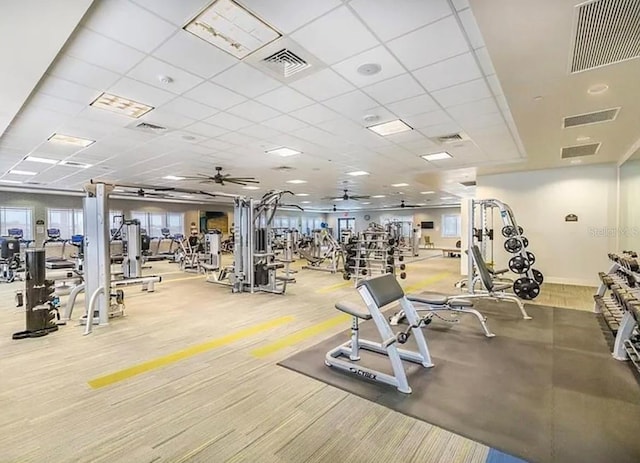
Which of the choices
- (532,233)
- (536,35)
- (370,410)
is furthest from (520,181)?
(370,410)

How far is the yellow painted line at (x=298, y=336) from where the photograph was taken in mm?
3430

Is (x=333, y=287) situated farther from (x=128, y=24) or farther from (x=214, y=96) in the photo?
(x=128, y=24)

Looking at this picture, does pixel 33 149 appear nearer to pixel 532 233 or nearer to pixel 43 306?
pixel 43 306

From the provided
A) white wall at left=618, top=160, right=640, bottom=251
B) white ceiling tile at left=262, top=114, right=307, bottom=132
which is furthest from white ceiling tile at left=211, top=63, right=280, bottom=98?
white wall at left=618, top=160, right=640, bottom=251

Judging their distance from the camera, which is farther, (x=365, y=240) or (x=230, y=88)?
(x=365, y=240)

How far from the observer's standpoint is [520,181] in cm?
786

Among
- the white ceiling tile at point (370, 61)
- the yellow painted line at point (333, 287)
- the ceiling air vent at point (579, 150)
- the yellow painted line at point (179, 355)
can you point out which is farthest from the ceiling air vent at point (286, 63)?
the ceiling air vent at point (579, 150)

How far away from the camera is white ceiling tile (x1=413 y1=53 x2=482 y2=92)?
3.03 meters

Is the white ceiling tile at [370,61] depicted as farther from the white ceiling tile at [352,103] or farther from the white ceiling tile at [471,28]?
the white ceiling tile at [471,28]

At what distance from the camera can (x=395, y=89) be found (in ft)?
11.9

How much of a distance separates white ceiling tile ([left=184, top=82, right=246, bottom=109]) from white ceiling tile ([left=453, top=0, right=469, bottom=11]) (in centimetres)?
245

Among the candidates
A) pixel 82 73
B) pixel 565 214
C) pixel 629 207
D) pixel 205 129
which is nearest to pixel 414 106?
pixel 205 129

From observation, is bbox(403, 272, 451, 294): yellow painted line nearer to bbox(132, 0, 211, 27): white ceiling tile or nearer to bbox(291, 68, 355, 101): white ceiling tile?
bbox(291, 68, 355, 101): white ceiling tile

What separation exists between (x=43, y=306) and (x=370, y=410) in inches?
168
